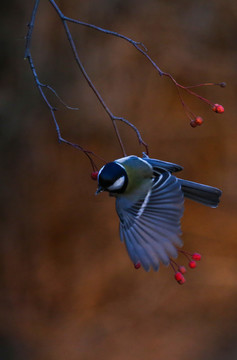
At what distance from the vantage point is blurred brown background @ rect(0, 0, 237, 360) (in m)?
2.65

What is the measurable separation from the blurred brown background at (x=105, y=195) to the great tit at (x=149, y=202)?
1.34 meters

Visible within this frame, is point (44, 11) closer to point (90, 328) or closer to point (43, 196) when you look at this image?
point (43, 196)

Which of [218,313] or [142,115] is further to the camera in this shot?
[218,313]

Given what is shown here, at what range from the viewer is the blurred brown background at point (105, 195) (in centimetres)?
265

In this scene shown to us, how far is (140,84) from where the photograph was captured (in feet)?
8.82

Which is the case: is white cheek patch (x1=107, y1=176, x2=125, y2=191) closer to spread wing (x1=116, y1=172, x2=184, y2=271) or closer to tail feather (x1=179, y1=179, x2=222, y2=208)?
spread wing (x1=116, y1=172, x2=184, y2=271)

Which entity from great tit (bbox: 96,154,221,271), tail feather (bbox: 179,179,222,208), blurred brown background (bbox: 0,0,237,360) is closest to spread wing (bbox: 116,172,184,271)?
great tit (bbox: 96,154,221,271)

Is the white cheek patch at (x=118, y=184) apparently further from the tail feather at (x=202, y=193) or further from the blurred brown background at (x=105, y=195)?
the blurred brown background at (x=105, y=195)

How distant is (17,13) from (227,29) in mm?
1098

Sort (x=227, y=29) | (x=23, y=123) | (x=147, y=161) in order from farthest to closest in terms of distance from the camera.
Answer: (x=23, y=123)
(x=227, y=29)
(x=147, y=161)

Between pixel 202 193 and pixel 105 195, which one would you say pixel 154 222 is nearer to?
pixel 202 193

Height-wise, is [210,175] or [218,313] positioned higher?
[210,175]

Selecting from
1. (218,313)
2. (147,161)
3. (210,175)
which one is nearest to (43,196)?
(210,175)

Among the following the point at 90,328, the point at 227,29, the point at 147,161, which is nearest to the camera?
the point at 147,161
